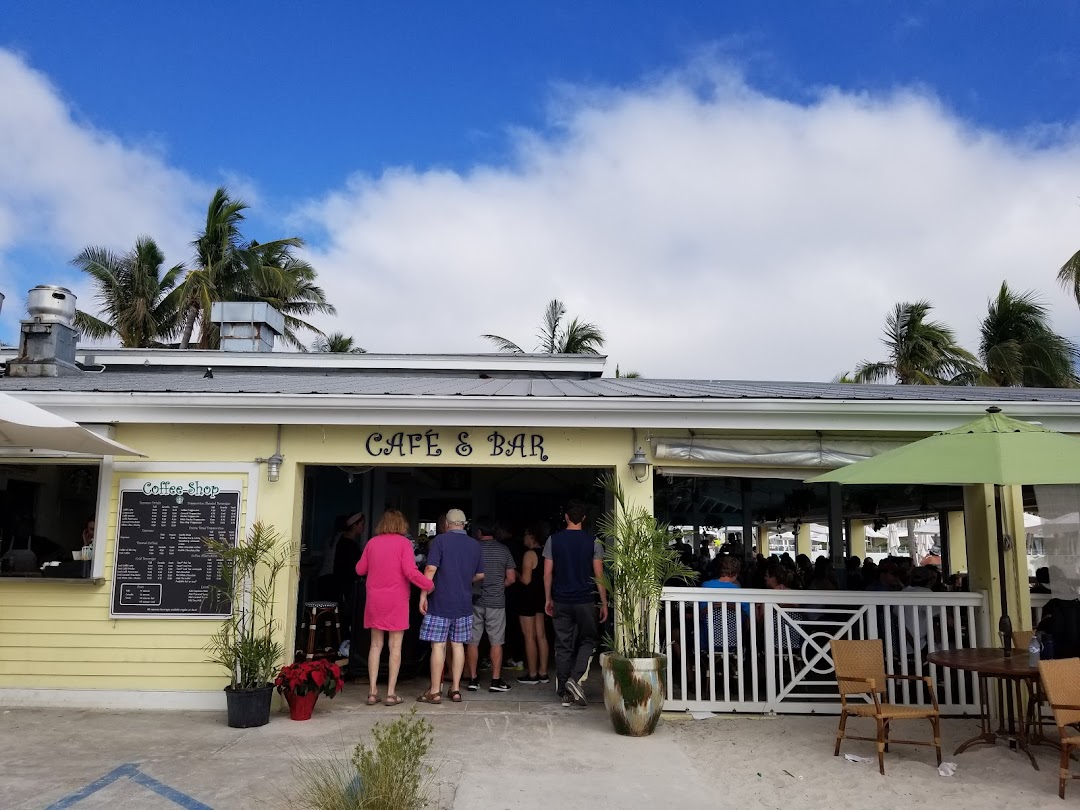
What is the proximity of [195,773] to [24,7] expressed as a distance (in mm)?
9667

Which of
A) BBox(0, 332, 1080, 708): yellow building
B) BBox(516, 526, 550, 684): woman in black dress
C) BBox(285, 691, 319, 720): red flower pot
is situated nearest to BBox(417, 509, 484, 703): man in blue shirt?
BBox(0, 332, 1080, 708): yellow building

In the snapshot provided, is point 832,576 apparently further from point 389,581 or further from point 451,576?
point 389,581

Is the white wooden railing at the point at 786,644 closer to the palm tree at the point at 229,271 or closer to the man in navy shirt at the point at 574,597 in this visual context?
the man in navy shirt at the point at 574,597

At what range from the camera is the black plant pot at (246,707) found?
19.2 ft

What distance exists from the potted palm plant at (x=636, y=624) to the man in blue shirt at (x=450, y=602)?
130 cm

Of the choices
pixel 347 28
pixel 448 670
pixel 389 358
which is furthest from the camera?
pixel 389 358

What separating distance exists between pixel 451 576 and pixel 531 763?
2.17 m

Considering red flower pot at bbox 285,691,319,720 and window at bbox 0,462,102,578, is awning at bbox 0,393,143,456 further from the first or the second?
red flower pot at bbox 285,691,319,720

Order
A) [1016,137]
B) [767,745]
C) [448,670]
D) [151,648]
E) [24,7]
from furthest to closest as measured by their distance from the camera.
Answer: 1. [1016,137]
2. [24,7]
3. [448,670]
4. [151,648]
5. [767,745]

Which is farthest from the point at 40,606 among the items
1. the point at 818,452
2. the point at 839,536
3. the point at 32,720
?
the point at 839,536

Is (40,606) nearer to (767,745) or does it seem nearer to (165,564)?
(165,564)

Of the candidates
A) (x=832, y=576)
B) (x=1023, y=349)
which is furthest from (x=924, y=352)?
(x=832, y=576)

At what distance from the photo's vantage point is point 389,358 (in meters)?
11.6

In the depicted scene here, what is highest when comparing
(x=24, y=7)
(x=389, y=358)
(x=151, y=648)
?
(x=24, y=7)
